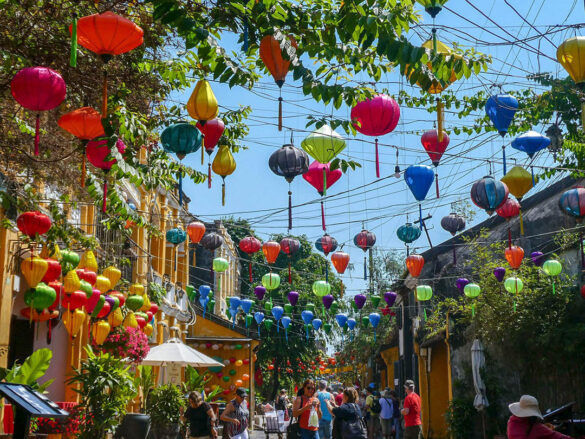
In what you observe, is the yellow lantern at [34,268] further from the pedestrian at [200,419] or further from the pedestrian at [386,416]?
the pedestrian at [386,416]

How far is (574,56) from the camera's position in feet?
27.6

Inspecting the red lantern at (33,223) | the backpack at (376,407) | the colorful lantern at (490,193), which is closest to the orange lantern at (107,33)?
the red lantern at (33,223)

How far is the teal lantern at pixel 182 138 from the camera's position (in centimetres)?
856

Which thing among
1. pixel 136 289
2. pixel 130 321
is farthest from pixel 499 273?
pixel 130 321

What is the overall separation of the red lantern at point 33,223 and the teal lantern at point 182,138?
3.47 m

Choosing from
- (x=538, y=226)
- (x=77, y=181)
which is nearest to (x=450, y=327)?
(x=538, y=226)

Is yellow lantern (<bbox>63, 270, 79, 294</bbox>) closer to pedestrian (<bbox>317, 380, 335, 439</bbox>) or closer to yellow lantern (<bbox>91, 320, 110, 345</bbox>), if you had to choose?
yellow lantern (<bbox>91, 320, 110, 345</bbox>)

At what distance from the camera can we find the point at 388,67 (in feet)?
27.5

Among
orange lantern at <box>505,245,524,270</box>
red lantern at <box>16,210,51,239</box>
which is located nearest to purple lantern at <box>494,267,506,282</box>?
orange lantern at <box>505,245,524,270</box>

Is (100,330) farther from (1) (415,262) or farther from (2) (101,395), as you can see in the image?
(1) (415,262)

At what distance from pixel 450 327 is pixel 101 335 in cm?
1120

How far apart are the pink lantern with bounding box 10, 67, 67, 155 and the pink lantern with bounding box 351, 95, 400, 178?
3232 mm

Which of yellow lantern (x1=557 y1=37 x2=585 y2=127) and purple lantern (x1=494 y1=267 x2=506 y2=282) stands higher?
yellow lantern (x1=557 y1=37 x2=585 y2=127)

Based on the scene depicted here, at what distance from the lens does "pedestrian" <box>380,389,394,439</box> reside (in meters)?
17.6
